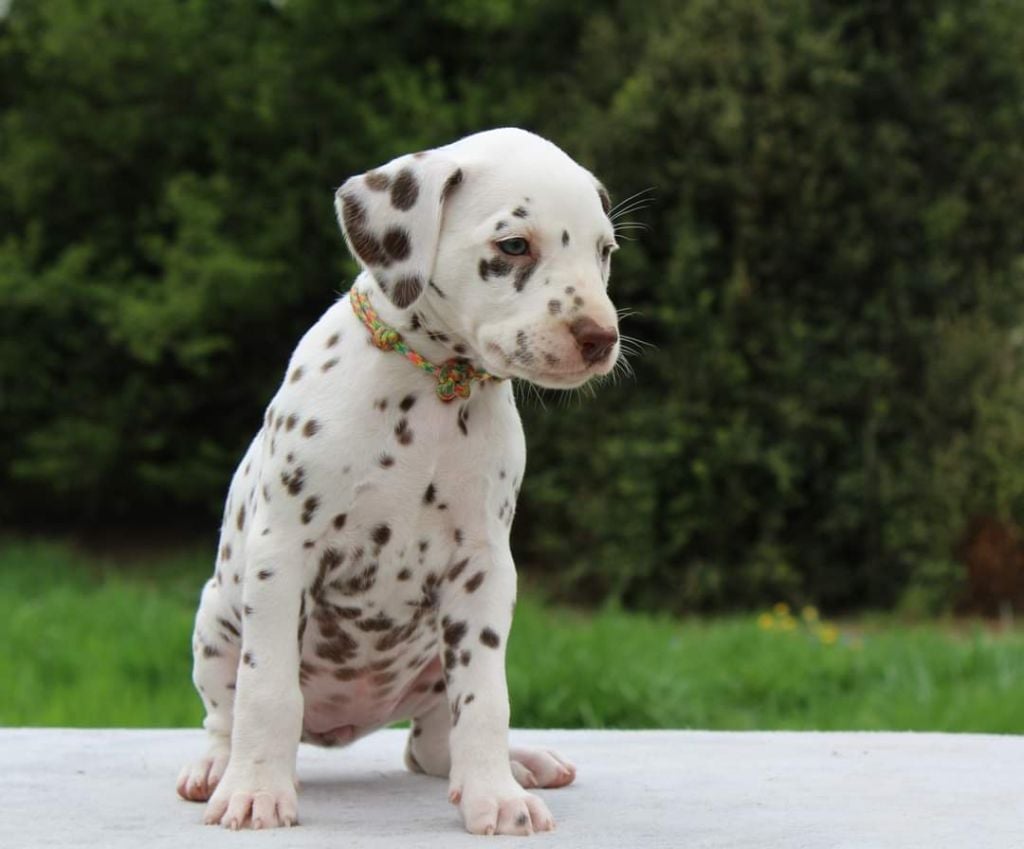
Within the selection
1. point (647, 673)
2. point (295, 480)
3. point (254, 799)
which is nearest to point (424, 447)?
point (295, 480)

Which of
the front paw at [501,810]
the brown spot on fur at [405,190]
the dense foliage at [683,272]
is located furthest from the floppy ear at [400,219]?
the dense foliage at [683,272]

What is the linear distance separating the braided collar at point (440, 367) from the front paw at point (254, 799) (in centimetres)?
88

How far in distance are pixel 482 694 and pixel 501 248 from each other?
949 millimetres

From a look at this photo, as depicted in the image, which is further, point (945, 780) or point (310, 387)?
point (945, 780)

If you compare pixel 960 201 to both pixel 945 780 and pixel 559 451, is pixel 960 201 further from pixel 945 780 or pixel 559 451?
pixel 945 780

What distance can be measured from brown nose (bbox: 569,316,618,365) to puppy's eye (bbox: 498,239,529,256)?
0.65 feet

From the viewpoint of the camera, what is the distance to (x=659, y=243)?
32.8ft

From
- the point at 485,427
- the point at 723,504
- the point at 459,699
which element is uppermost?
the point at 485,427

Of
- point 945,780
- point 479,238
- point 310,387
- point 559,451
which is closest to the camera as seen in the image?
point 479,238

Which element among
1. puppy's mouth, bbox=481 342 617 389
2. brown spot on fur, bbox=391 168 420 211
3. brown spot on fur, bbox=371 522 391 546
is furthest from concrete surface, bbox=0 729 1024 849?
brown spot on fur, bbox=391 168 420 211

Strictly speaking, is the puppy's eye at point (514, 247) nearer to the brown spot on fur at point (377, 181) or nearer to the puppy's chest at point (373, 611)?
the brown spot on fur at point (377, 181)

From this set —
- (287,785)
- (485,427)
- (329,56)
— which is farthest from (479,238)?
(329,56)

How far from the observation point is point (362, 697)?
3.44m

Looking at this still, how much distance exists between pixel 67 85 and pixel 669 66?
19.9 feet
